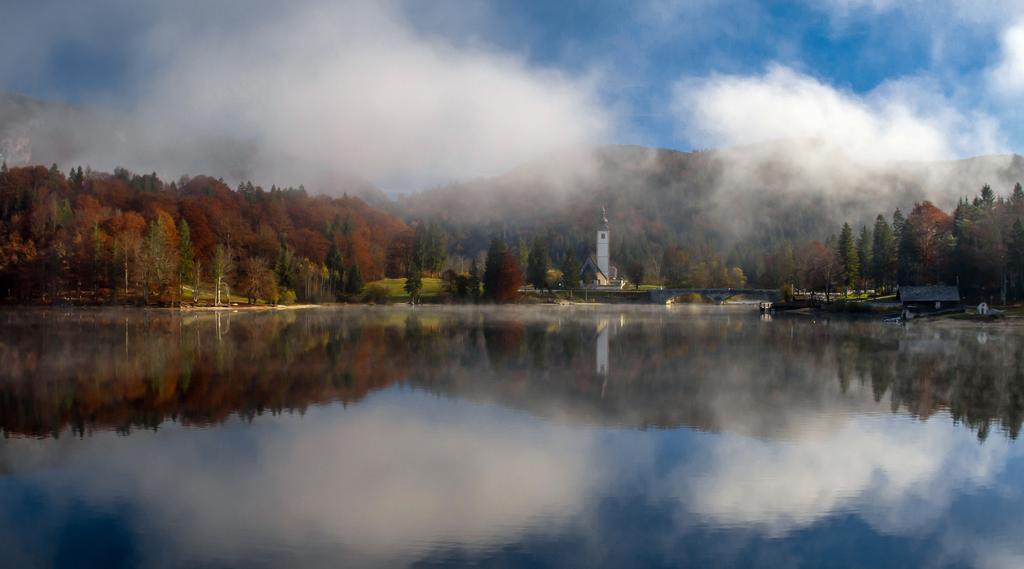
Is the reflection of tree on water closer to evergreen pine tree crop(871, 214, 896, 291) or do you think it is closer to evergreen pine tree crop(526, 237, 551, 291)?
evergreen pine tree crop(871, 214, 896, 291)

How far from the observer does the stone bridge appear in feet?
381

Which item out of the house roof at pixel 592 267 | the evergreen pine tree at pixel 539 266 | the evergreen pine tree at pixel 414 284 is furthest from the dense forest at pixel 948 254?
the house roof at pixel 592 267

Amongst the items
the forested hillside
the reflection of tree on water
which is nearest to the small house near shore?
the reflection of tree on water

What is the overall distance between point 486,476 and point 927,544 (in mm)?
6221

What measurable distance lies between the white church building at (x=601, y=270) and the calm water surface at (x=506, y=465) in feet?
404

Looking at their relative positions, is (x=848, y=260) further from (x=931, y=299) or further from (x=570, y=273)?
(x=570, y=273)

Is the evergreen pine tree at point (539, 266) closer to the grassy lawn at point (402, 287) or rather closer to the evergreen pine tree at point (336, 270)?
the grassy lawn at point (402, 287)

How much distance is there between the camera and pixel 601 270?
157 meters

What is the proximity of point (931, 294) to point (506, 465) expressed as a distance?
6401cm

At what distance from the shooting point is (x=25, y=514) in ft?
32.3

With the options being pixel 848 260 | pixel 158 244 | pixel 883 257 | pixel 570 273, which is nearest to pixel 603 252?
pixel 570 273

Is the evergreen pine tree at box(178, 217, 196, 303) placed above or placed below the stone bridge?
above

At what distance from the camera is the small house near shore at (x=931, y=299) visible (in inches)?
2537

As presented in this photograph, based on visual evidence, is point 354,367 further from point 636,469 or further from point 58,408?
point 636,469
